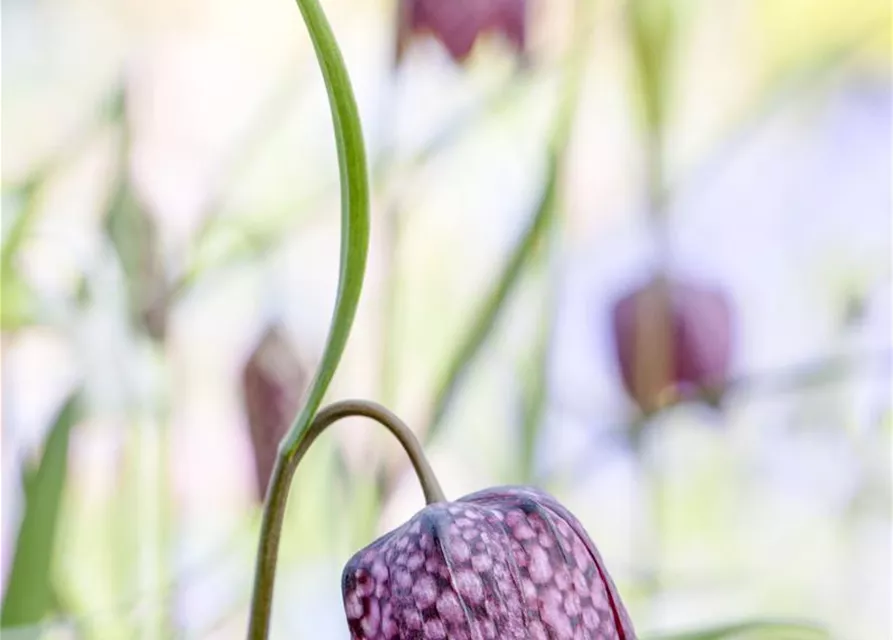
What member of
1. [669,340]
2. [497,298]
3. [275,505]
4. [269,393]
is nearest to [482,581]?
[275,505]

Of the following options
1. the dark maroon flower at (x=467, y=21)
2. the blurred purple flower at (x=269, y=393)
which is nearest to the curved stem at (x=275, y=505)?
the blurred purple flower at (x=269, y=393)

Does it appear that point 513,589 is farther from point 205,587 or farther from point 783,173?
point 783,173

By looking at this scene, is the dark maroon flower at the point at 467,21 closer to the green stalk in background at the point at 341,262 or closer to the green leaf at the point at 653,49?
the green leaf at the point at 653,49

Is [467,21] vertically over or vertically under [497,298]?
over

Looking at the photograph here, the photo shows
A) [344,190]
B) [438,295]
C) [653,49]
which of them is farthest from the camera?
[438,295]

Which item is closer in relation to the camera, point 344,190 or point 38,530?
point 344,190

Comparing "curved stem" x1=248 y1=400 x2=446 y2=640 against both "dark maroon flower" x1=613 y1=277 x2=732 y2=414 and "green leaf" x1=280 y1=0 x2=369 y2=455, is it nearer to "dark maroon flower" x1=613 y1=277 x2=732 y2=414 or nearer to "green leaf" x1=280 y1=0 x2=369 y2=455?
"green leaf" x1=280 y1=0 x2=369 y2=455

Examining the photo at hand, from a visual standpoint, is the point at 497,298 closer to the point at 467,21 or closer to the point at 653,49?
the point at 653,49
